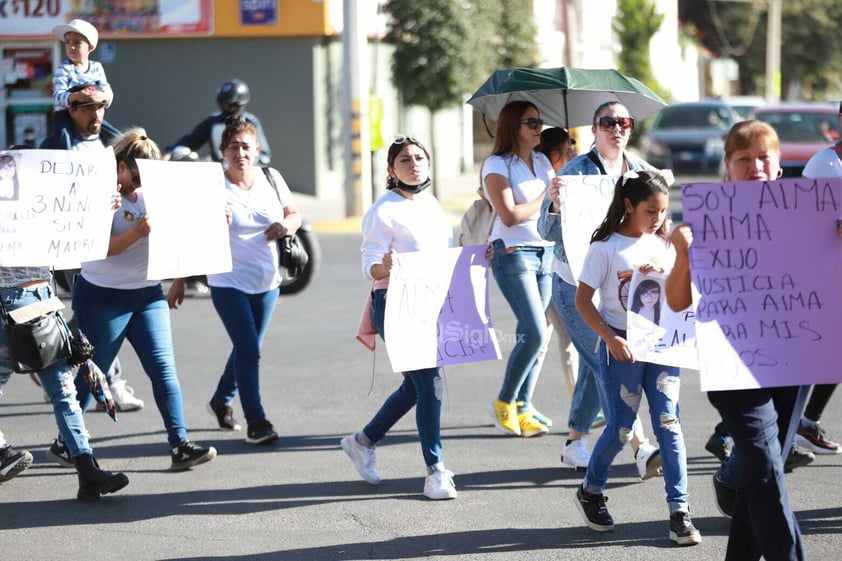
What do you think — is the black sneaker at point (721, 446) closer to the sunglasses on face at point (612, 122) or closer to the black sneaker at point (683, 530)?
the black sneaker at point (683, 530)

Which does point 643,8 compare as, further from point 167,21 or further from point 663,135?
point 167,21

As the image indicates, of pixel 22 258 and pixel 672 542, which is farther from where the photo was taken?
pixel 22 258

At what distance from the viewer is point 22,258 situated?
6.08 m

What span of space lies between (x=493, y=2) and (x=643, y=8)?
81.1ft

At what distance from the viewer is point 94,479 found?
632 centimetres

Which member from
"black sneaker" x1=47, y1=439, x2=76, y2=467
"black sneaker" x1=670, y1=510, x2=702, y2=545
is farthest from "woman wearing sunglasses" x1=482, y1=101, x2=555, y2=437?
"black sneaker" x1=47, y1=439, x2=76, y2=467

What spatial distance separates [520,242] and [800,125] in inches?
615

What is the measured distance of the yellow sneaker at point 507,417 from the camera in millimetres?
7500

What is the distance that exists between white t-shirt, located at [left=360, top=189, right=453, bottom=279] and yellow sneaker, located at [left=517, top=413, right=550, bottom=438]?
1.66 meters

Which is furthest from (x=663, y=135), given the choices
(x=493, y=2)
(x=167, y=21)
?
(x=167, y=21)

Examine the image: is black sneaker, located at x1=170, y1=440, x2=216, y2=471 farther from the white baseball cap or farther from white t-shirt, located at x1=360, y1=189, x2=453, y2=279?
the white baseball cap

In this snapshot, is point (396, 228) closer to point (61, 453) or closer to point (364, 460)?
point (364, 460)

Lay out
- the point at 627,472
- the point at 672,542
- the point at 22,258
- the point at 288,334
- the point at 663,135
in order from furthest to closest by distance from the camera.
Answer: the point at 663,135, the point at 288,334, the point at 627,472, the point at 22,258, the point at 672,542

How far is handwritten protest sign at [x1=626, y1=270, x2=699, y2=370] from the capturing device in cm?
533
